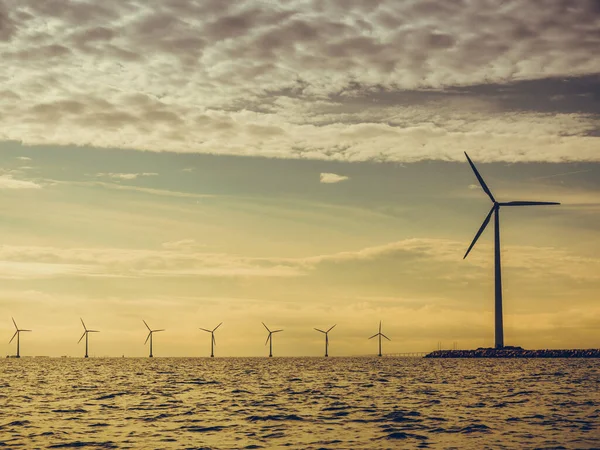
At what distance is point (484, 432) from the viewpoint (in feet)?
127

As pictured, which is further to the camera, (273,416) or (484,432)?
(273,416)

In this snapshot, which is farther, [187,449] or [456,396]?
[456,396]

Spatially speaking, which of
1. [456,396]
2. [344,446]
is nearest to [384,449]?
[344,446]

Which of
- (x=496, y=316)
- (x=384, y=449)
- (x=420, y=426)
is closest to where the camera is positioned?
(x=384, y=449)

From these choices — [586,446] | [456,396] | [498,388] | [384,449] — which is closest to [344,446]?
[384,449]

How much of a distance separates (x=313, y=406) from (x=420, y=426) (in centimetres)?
1469

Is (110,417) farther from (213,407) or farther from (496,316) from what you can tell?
(496,316)

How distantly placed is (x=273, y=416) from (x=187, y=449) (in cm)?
1394

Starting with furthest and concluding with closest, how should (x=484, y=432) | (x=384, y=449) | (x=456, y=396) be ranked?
(x=456, y=396) < (x=484, y=432) < (x=384, y=449)

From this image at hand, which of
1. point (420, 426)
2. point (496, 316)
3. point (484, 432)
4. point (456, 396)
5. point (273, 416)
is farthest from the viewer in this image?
point (496, 316)

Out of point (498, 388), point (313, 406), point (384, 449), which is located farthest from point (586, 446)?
point (498, 388)

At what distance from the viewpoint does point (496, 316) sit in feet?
642

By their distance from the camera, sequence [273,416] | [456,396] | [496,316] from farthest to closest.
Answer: [496,316], [456,396], [273,416]

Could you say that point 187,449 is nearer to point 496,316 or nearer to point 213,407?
point 213,407
